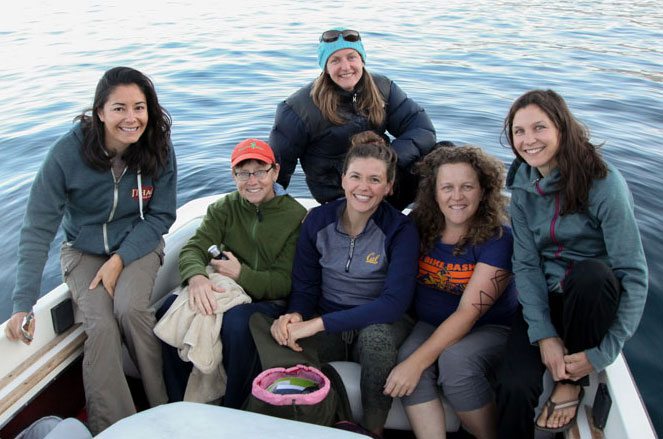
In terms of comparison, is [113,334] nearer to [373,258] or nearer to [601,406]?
[373,258]

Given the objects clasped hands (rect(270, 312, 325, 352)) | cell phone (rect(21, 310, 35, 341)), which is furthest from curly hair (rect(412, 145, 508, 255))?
cell phone (rect(21, 310, 35, 341))

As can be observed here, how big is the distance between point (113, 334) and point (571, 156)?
157 centimetres

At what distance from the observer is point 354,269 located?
6.70 feet

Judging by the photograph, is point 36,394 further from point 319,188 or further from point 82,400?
point 319,188

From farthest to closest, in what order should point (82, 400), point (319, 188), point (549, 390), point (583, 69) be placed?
point (583, 69)
point (319, 188)
point (82, 400)
point (549, 390)

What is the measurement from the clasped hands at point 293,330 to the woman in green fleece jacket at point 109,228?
1.47 feet

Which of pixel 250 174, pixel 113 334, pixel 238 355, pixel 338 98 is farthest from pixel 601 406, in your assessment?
pixel 338 98

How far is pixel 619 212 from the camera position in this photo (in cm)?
163

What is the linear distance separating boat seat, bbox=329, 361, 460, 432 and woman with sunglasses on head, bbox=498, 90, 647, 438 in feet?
0.77

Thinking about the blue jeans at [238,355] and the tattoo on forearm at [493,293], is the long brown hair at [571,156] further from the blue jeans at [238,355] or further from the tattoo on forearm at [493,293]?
the blue jeans at [238,355]

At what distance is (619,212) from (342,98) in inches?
54.7

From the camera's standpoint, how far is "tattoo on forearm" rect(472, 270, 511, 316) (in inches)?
73.7

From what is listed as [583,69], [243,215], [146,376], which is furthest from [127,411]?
[583,69]

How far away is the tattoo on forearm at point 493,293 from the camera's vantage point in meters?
1.87
